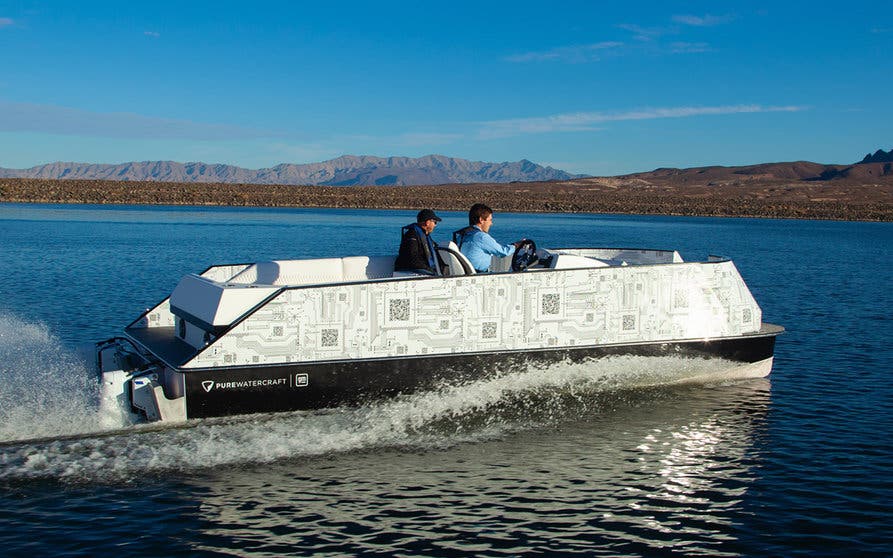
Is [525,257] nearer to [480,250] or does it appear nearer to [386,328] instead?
[480,250]

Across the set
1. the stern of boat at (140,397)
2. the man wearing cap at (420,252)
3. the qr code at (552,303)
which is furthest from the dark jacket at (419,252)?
the stern of boat at (140,397)

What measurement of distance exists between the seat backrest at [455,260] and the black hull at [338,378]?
3.48 feet

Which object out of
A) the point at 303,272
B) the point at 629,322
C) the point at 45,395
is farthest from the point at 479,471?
the point at 45,395

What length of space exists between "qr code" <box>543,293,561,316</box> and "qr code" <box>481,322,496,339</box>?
71cm

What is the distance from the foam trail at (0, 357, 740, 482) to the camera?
830cm

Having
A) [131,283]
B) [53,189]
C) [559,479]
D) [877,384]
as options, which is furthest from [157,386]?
[53,189]

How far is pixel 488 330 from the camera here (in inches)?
404

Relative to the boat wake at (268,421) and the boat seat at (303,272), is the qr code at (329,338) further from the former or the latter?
the boat seat at (303,272)

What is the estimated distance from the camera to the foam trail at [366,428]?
8297mm

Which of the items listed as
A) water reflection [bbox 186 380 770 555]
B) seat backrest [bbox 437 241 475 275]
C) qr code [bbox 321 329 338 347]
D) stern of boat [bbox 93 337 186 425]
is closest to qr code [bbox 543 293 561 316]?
seat backrest [bbox 437 241 475 275]

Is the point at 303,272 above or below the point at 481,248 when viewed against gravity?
below

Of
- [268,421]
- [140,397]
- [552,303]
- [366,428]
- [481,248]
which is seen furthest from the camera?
[481,248]

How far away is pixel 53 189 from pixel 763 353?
387 ft

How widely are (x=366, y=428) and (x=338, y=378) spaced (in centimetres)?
65
